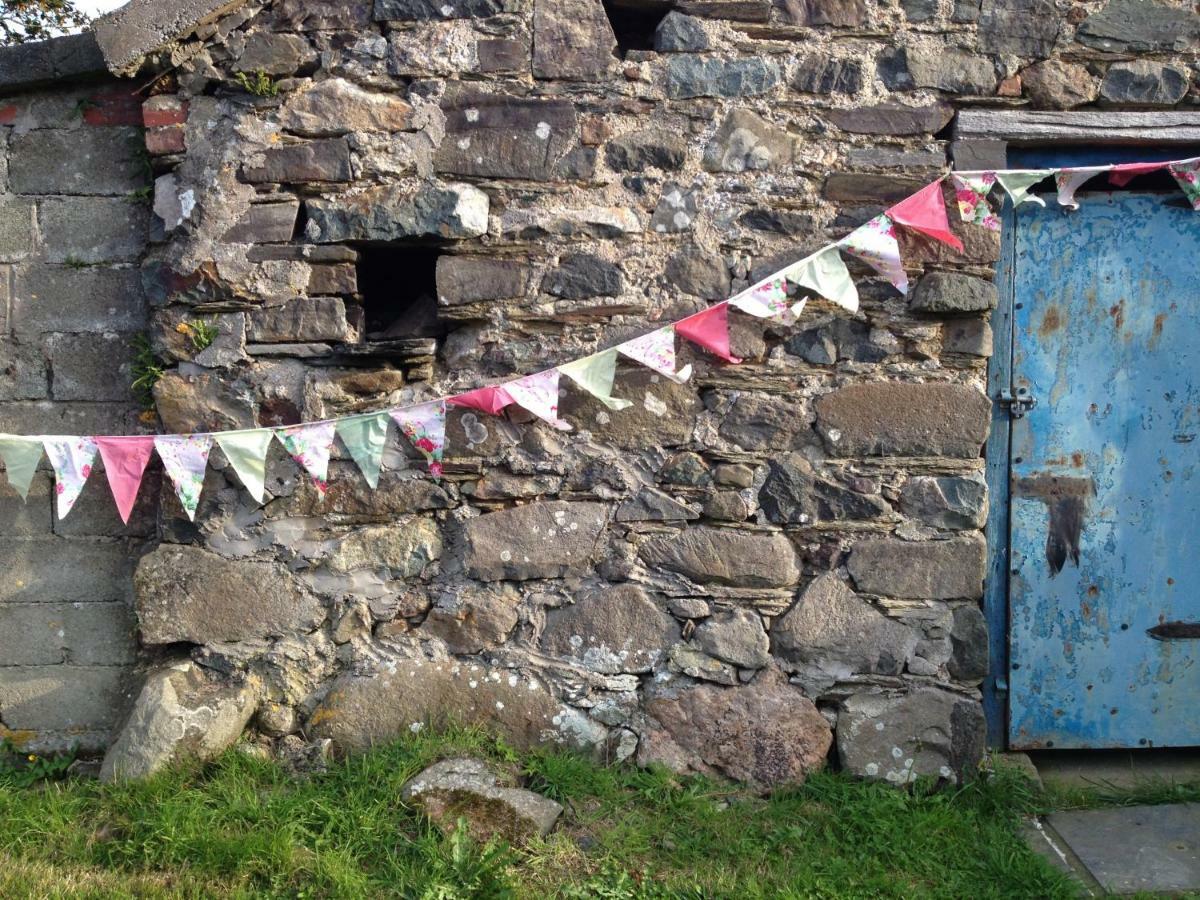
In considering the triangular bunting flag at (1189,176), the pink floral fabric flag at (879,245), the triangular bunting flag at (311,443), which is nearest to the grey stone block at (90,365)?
the triangular bunting flag at (311,443)

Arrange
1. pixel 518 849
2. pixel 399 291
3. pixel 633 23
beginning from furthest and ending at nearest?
pixel 399 291
pixel 633 23
pixel 518 849

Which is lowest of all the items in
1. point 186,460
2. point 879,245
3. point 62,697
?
point 62,697

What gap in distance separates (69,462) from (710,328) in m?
1.95

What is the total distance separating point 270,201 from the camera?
297 centimetres

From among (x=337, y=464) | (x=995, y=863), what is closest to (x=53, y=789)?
(x=337, y=464)

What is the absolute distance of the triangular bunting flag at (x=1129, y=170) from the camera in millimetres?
2998

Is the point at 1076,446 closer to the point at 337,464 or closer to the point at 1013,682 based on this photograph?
the point at 1013,682

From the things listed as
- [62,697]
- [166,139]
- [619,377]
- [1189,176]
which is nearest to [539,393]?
[619,377]

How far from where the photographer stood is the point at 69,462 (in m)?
2.90

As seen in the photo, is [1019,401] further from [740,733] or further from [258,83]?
[258,83]

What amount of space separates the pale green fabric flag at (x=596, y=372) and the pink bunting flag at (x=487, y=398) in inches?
7.4

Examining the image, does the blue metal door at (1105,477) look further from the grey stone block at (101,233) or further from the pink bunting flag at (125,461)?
the grey stone block at (101,233)

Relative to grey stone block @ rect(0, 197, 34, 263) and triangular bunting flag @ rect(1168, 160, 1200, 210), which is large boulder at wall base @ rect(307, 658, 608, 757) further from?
triangular bunting flag @ rect(1168, 160, 1200, 210)

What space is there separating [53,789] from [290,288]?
168 centimetres
